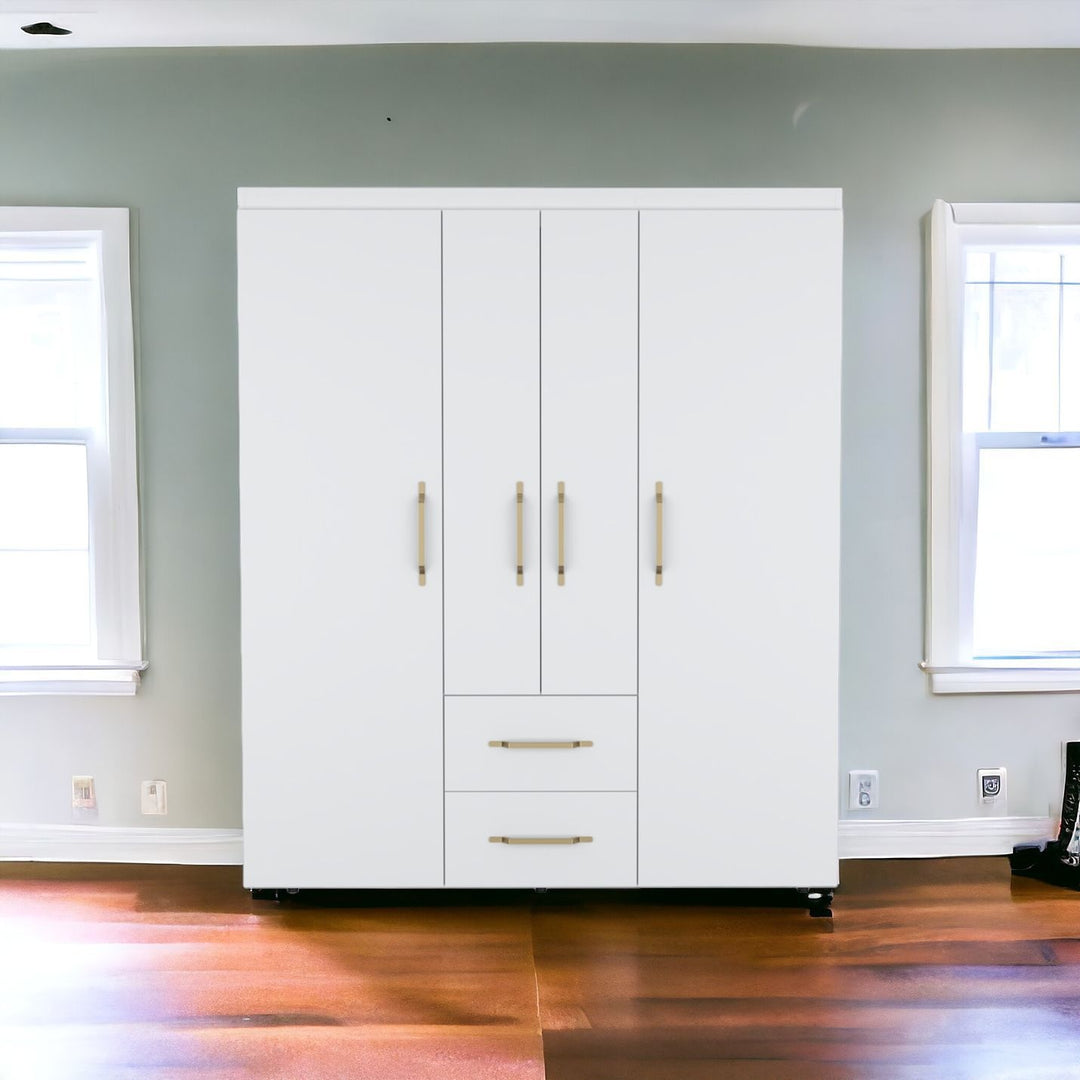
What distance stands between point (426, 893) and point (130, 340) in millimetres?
1859

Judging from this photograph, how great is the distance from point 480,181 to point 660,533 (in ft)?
4.10

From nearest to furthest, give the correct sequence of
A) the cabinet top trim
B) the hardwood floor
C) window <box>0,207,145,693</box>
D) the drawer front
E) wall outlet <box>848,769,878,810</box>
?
the hardwood floor
the cabinet top trim
the drawer front
window <box>0,207,145,693</box>
wall outlet <box>848,769,878,810</box>

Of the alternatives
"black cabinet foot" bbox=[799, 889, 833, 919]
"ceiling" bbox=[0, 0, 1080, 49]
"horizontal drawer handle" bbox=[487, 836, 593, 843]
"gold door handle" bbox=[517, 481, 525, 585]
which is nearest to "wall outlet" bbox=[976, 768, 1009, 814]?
"black cabinet foot" bbox=[799, 889, 833, 919]

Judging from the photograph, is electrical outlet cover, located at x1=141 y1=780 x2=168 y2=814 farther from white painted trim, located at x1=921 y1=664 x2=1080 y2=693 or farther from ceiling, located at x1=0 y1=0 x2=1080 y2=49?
white painted trim, located at x1=921 y1=664 x2=1080 y2=693

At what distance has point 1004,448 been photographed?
2920mm

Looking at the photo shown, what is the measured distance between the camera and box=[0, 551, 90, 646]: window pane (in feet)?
9.56

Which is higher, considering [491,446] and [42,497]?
[491,446]

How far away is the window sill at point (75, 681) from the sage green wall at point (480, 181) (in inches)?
2.3

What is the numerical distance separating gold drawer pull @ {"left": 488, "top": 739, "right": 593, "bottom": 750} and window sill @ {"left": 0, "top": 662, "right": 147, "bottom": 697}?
1.20 meters

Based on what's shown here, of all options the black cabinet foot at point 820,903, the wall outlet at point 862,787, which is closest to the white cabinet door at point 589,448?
the black cabinet foot at point 820,903

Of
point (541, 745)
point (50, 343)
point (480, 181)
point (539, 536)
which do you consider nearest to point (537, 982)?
point (541, 745)

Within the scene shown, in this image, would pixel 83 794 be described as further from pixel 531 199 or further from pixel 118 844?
pixel 531 199

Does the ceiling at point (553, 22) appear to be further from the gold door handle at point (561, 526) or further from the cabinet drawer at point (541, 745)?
the cabinet drawer at point (541, 745)

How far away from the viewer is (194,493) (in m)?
2.86
